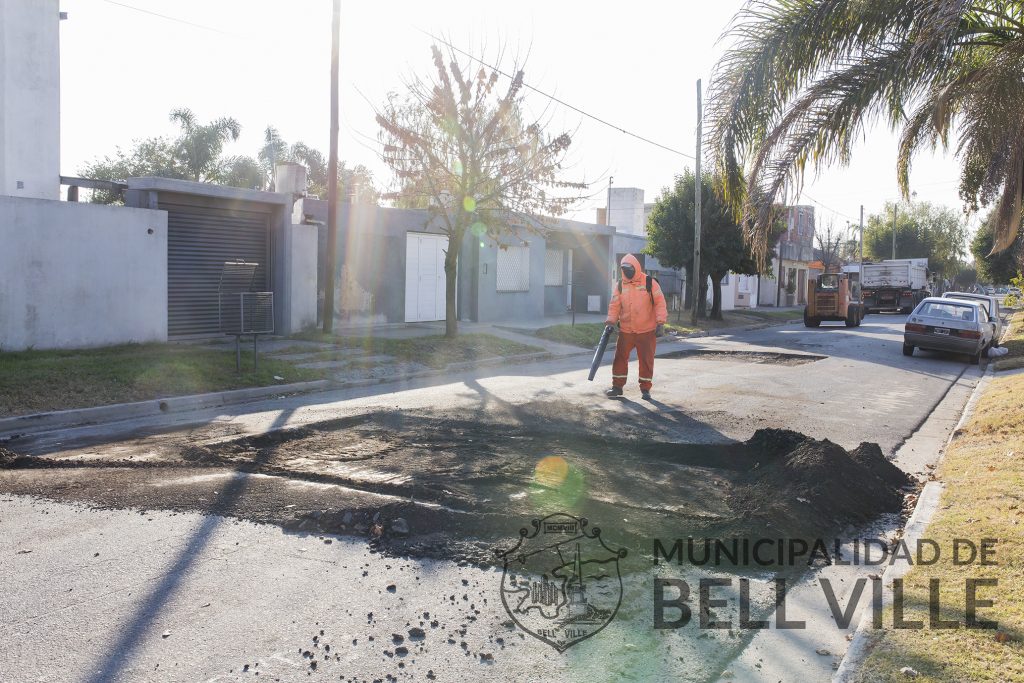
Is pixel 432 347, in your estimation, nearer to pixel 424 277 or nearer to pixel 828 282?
pixel 424 277

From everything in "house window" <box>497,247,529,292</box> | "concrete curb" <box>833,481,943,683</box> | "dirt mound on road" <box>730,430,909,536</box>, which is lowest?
"concrete curb" <box>833,481,943,683</box>

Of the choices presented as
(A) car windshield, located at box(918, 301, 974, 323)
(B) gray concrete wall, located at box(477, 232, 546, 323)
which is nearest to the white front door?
(B) gray concrete wall, located at box(477, 232, 546, 323)

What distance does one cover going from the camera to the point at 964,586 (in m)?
4.14

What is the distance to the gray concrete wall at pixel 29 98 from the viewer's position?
795 inches

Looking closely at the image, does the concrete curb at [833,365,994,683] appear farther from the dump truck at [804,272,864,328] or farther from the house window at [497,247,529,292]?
the dump truck at [804,272,864,328]

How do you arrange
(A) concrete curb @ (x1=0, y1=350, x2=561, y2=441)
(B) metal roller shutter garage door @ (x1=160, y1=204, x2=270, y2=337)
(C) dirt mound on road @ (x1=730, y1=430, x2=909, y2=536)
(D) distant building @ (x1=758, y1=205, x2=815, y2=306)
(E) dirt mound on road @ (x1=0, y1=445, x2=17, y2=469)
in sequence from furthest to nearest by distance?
1. (D) distant building @ (x1=758, y1=205, x2=815, y2=306)
2. (B) metal roller shutter garage door @ (x1=160, y1=204, x2=270, y2=337)
3. (A) concrete curb @ (x1=0, y1=350, x2=561, y2=441)
4. (E) dirt mound on road @ (x1=0, y1=445, x2=17, y2=469)
5. (C) dirt mound on road @ (x1=730, y1=430, x2=909, y2=536)

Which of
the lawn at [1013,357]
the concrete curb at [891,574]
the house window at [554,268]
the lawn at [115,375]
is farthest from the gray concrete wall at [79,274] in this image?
the house window at [554,268]

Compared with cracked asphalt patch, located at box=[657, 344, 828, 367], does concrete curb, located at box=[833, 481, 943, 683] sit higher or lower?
lower

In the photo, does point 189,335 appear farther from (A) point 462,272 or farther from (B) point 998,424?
(B) point 998,424

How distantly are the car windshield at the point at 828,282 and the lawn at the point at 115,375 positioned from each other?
80.7 feet

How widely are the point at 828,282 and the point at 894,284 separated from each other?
16.5 meters

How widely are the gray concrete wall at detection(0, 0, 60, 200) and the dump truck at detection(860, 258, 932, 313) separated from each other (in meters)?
40.5

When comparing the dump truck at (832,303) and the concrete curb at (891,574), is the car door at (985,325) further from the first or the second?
the dump truck at (832,303)

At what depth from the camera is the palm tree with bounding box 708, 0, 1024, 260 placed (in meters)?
8.18
